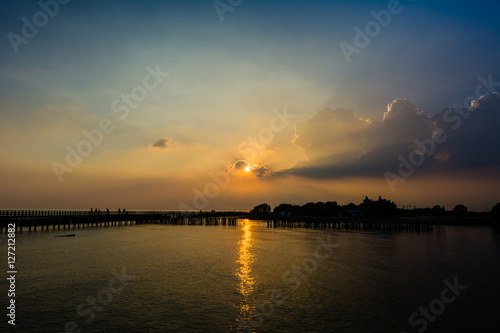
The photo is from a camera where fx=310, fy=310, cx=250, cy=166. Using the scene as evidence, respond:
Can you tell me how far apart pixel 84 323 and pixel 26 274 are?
44.3 ft

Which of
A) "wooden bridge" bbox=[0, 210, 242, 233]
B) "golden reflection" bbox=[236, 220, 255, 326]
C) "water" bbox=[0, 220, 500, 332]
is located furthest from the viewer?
"wooden bridge" bbox=[0, 210, 242, 233]

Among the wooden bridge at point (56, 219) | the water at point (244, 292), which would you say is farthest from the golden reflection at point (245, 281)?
the wooden bridge at point (56, 219)

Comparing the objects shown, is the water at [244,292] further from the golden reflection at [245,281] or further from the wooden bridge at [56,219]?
the wooden bridge at [56,219]

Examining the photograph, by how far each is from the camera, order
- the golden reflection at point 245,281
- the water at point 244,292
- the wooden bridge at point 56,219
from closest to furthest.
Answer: the water at point 244,292 → the golden reflection at point 245,281 → the wooden bridge at point 56,219

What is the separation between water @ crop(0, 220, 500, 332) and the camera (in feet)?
54.9

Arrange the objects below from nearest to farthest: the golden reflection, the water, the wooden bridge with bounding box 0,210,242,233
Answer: the water < the golden reflection < the wooden bridge with bounding box 0,210,242,233

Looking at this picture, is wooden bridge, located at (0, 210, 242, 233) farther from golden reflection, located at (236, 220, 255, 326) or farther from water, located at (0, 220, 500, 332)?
golden reflection, located at (236, 220, 255, 326)

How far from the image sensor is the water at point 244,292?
16734 millimetres

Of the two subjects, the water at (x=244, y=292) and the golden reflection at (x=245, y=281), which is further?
the golden reflection at (x=245, y=281)

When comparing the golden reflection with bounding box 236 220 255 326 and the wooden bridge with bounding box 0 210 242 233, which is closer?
the golden reflection with bounding box 236 220 255 326

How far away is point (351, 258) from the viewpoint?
120 ft

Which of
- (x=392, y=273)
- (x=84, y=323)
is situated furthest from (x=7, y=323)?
(x=392, y=273)

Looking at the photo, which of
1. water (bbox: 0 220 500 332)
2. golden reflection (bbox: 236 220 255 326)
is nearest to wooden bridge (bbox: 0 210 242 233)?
water (bbox: 0 220 500 332)

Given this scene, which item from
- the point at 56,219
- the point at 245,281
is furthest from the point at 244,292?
the point at 56,219
